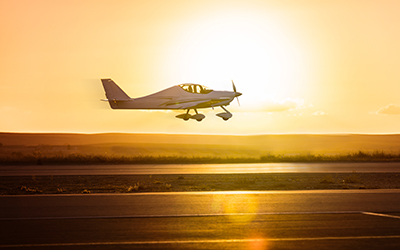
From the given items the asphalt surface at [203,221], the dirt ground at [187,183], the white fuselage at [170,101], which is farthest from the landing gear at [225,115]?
the asphalt surface at [203,221]

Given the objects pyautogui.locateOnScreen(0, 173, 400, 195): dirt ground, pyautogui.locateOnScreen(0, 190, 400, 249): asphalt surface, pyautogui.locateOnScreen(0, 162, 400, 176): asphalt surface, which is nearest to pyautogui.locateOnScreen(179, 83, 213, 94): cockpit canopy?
pyautogui.locateOnScreen(0, 162, 400, 176): asphalt surface

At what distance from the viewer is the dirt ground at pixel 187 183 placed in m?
22.6

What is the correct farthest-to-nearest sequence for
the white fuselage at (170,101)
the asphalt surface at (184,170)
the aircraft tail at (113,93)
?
1. the aircraft tail at (113,93)
2. the white fuselage at (170,101)
3. the asphalt surface at (184,170)

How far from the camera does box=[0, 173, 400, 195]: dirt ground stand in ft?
74.1

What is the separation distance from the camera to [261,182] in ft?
85.9

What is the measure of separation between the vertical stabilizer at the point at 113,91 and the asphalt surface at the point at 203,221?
840 inches

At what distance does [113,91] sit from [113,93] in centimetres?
20

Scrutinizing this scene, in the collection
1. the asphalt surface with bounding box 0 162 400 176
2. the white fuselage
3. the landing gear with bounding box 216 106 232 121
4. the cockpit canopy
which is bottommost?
the asphalt surface with bounding box 0 162 400 176

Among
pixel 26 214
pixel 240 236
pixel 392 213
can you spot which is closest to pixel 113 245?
pixel 240 236

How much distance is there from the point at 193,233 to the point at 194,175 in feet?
64.7

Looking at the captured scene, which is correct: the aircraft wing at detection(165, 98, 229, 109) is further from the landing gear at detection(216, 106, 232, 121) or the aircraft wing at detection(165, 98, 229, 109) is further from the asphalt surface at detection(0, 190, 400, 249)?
the asphalt surface at detection(0, 190, 400, 249)

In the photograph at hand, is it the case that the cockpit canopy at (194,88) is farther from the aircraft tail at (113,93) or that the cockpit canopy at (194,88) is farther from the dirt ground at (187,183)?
the dirt ground at (187,183)

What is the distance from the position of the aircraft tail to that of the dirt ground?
9.86 m

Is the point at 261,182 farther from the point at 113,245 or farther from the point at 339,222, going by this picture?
the point at 113,245
